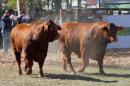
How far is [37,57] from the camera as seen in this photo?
39.8ft

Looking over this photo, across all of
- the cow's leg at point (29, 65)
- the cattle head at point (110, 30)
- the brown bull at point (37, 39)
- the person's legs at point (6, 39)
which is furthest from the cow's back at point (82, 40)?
the person's legs at point (6, 39)

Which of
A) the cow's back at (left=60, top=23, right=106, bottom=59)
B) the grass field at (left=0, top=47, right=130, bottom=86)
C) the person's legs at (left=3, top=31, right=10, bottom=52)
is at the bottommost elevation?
the person's legs at (left=3, top=31, right=10, bottom=52)

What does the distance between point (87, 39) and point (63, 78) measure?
1.79 metres

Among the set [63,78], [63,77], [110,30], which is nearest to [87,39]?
[110,30]

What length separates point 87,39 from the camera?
1341 centimetres

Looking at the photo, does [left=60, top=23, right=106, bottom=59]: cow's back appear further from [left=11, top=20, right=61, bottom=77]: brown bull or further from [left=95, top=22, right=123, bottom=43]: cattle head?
[left=11, top=20, right=61, bottom=77]: brown bull

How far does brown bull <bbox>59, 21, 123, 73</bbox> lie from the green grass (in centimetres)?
49

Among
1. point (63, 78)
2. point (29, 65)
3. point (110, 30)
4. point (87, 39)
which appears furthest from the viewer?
point (87, 39)

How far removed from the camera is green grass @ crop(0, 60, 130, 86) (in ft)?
36.6

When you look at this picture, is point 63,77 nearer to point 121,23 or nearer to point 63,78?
point 63,78

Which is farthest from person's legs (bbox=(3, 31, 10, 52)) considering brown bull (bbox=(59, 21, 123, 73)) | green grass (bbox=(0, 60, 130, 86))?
brown bull (bbox=(59, 21, 123, 73))

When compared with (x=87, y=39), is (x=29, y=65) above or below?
below

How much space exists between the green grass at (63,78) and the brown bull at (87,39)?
49 centimetres

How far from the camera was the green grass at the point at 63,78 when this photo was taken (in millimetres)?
11156
